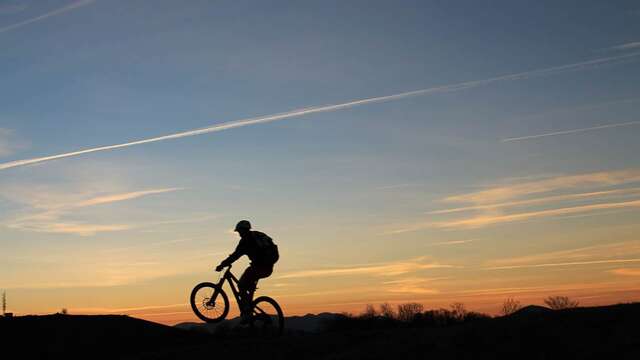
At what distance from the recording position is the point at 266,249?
18609mm

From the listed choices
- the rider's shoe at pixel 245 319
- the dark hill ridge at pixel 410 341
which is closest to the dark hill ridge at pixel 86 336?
the dark hill ridge at pixel 410 341

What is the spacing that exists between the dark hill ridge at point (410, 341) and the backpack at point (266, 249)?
7.12 ft

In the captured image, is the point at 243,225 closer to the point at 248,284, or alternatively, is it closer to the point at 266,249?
the point at 266,249

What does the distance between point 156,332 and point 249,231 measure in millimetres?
4784

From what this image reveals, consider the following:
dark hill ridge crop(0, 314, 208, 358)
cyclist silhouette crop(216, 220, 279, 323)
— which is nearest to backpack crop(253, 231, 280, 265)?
cyclist silhouette crop(216, 220, 279, 323)

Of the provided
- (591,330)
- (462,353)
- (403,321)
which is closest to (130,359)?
(462,353)

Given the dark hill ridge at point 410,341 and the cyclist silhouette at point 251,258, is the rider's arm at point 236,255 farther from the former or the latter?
the dark hill ridge at point 410,341

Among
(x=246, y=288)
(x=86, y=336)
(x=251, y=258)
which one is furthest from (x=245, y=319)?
(x=86, y=336)

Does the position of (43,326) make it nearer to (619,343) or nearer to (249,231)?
(249,231)

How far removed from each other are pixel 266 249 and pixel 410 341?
5151 mm

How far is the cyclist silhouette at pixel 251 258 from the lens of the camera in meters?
18.5

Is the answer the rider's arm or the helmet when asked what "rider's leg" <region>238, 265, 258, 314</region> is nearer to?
the rider's arm

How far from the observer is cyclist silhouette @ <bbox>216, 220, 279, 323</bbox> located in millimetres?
18469

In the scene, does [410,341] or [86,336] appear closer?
[410,341]
